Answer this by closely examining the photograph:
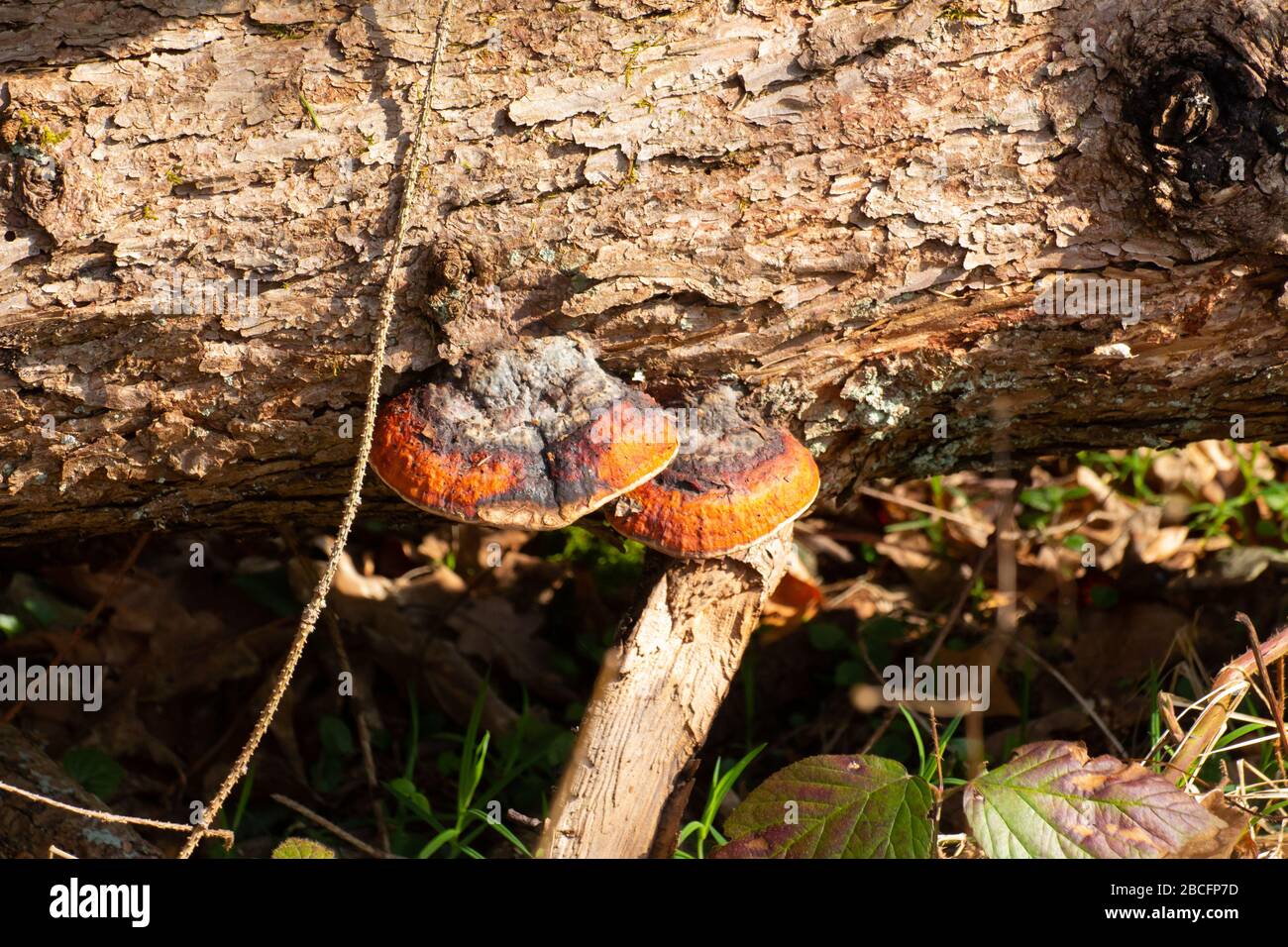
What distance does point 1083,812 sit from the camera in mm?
2830

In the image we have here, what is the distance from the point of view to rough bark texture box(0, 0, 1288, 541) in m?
3.03

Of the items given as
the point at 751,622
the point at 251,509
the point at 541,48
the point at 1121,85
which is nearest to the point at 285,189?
the point at 541,48

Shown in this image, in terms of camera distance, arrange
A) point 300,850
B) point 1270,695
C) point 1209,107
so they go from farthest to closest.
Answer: point 1270,695, point 300,850, point 1209,107

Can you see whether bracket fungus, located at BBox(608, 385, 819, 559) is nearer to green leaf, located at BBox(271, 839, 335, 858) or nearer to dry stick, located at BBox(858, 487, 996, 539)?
green leaf, located at BBox(271, 839, 335, 858)

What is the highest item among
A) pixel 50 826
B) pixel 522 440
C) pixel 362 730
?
pixel 522 440

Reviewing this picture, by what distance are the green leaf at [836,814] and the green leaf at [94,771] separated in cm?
257

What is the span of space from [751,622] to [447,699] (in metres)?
1.87

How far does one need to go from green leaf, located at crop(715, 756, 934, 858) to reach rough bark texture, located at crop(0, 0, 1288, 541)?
1326 mm

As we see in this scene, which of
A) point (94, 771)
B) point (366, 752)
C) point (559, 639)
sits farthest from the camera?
point (559, 639)

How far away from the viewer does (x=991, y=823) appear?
2.83 m

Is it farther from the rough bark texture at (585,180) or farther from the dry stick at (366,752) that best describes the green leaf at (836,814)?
the dry stick at (366,752)

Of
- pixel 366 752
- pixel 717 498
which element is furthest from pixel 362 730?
pixel 717 498

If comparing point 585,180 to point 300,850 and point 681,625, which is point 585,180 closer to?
point 681,625

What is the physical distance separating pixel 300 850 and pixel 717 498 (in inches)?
62.9
